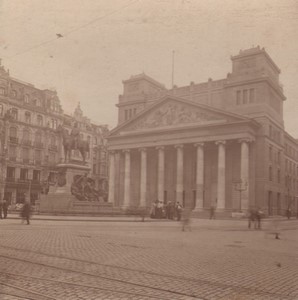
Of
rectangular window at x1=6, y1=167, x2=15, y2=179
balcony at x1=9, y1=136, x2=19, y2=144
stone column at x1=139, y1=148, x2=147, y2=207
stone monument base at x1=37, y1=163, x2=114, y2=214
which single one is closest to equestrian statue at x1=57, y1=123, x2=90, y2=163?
stone monument base at x1=37, y1=163, x2=114, y2=214

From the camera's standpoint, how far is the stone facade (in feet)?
125

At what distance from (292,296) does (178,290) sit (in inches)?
80.0

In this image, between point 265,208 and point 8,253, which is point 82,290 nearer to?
point 8,253

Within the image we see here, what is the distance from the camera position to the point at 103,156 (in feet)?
213

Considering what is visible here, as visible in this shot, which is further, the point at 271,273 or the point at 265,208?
the point at 265,208

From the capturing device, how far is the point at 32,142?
52.2m

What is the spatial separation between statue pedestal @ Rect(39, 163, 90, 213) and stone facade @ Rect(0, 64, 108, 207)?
213 cm

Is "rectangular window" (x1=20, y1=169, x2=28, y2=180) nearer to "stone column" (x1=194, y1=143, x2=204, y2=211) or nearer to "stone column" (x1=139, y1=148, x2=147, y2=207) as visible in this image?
"stone column" (x1=139, y1=148, x2=147, y2=207)

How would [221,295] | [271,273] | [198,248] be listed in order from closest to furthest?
[221,295] < [271,273] < [198,248]

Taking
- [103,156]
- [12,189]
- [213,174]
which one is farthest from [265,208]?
[12,189]

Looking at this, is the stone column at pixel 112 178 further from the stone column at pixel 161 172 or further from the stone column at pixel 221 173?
the stone column at pixel 221 173

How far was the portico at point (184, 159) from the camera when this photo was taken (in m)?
54.3

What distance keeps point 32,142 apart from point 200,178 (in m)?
21.5

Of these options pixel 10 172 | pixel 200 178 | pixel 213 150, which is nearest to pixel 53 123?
pixel 200 178
